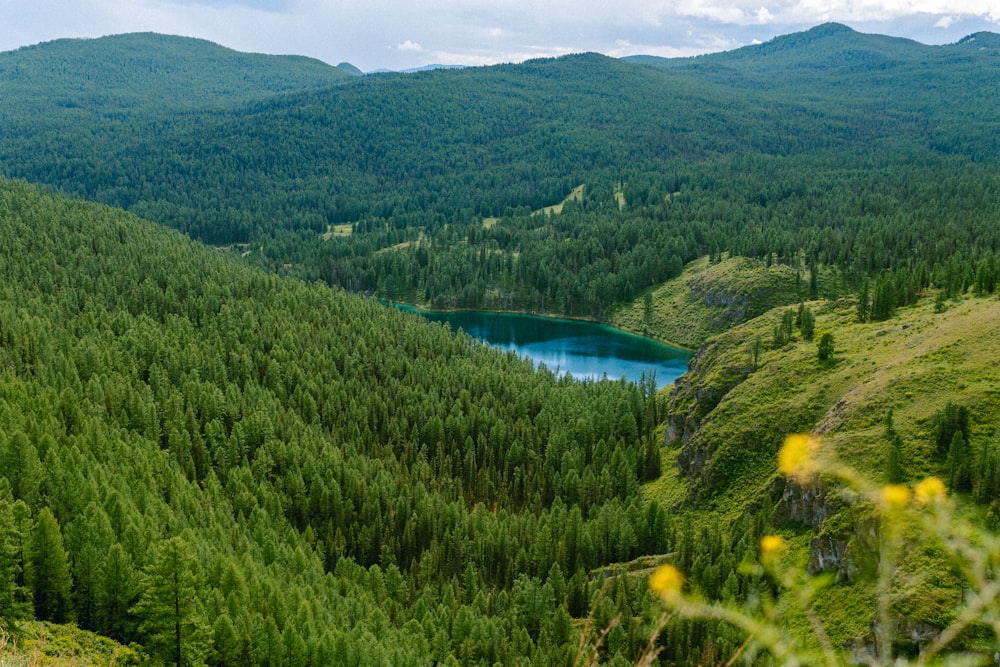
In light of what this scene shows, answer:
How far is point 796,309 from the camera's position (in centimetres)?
11306

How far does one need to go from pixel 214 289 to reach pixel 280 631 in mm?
114142

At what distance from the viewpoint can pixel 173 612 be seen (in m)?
44.6

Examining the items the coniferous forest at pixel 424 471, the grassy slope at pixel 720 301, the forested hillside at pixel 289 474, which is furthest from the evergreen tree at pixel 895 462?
the grassy slope at pixel 720 301

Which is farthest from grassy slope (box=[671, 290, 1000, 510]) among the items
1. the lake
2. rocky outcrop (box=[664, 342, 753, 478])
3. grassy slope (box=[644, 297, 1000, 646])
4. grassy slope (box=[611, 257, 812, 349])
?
grassy slope (box=[611, 257, 812, 349])

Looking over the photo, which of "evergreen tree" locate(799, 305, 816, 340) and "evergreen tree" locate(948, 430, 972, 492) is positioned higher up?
"evergreen tree" locate(799, 305, 816, 340)

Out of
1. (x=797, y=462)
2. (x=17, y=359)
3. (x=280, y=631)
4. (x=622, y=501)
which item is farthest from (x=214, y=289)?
(x=797, y=462)

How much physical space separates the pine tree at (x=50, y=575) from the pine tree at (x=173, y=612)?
7.90m

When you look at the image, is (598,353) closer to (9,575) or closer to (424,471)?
(424,471)

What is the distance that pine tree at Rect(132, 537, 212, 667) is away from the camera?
44.5 metres

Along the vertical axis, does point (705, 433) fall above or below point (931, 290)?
below

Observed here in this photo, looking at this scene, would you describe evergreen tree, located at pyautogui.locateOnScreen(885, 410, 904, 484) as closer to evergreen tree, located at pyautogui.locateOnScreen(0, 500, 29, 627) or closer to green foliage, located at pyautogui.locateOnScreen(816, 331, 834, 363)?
green foliage, located at pyautogui.locateOnScreen(816, 331, 834, 363)

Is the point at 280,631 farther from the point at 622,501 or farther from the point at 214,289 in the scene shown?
the point at 214,289

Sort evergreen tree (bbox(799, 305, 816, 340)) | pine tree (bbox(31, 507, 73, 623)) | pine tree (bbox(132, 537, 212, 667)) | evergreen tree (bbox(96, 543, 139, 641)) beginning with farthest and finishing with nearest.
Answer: evergreen tree (bbox(799, 305, 816, 340)) < pine tree (bbox(31, 507, 73, 623)) < evergreen tree (bbox(96, 543, 139, 641)) < pine tree (bbox(132, 537, 212, 667))

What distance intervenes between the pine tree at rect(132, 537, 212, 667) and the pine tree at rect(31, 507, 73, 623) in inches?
311
